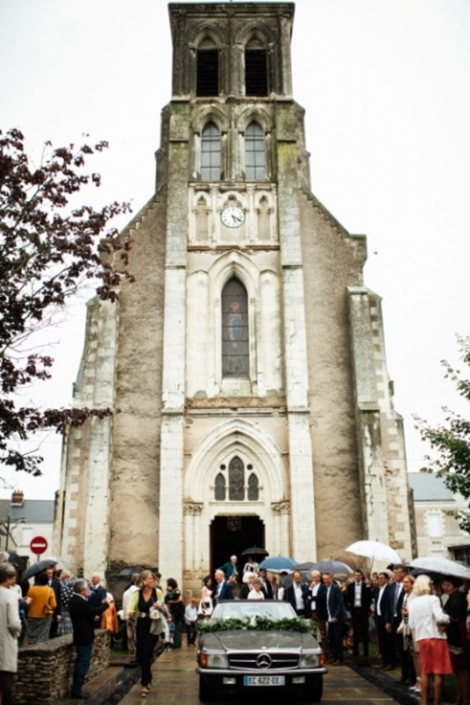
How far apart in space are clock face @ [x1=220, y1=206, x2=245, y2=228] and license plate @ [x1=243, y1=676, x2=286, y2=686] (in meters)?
16.7

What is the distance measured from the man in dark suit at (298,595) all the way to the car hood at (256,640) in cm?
504

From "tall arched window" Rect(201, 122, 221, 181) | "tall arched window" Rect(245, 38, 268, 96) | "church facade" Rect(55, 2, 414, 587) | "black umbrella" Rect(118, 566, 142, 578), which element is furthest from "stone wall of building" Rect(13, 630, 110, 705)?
"tall arched window" Rect(245, 38, 268, 96)

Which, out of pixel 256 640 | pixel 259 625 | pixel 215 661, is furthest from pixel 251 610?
pixel 215 661

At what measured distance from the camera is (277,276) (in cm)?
2242

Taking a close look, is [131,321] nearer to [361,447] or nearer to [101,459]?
[101,459]

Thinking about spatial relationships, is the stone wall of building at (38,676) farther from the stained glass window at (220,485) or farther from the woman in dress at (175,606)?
the stained glass window at (220,485)

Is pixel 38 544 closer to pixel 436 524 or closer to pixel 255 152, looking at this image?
pixel 255 152

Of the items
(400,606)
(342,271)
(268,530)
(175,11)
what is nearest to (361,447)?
(268,530)

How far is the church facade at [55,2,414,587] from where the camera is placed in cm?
1969

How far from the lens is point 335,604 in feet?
43.3

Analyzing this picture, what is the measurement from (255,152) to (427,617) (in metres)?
19.4

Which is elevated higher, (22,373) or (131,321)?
(131,321)

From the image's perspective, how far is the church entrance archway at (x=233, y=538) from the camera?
72.5ft

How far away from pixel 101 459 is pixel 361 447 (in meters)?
7.40
